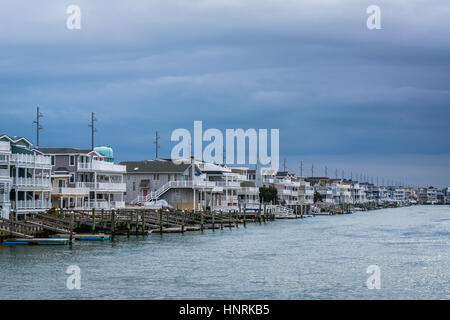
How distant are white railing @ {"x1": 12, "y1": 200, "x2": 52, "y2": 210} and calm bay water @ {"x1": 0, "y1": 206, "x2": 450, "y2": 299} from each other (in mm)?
9404

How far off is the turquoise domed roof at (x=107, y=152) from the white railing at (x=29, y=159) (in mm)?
28232

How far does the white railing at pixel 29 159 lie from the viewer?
67812 mm

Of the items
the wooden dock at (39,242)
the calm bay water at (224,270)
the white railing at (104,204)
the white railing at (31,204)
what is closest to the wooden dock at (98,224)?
the wooden dock at (39,242)

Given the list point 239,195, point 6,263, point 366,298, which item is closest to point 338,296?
point 366,298

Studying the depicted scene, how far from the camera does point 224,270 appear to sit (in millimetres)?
45344

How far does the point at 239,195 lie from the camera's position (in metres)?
139

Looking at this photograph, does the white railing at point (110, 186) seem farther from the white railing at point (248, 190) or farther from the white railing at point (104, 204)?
the white railing at point (248, 190)

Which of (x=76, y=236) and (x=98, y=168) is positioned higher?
(x=98, y=168)

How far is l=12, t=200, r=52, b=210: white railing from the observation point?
66.0 meters

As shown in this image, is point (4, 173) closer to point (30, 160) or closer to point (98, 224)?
Result: point (30, 160)

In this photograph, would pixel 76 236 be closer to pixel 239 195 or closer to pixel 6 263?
pixel 6 263

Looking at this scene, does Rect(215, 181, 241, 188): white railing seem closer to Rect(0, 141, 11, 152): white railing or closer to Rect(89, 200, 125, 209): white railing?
Rect(89, 200, 125, 209): white railing
